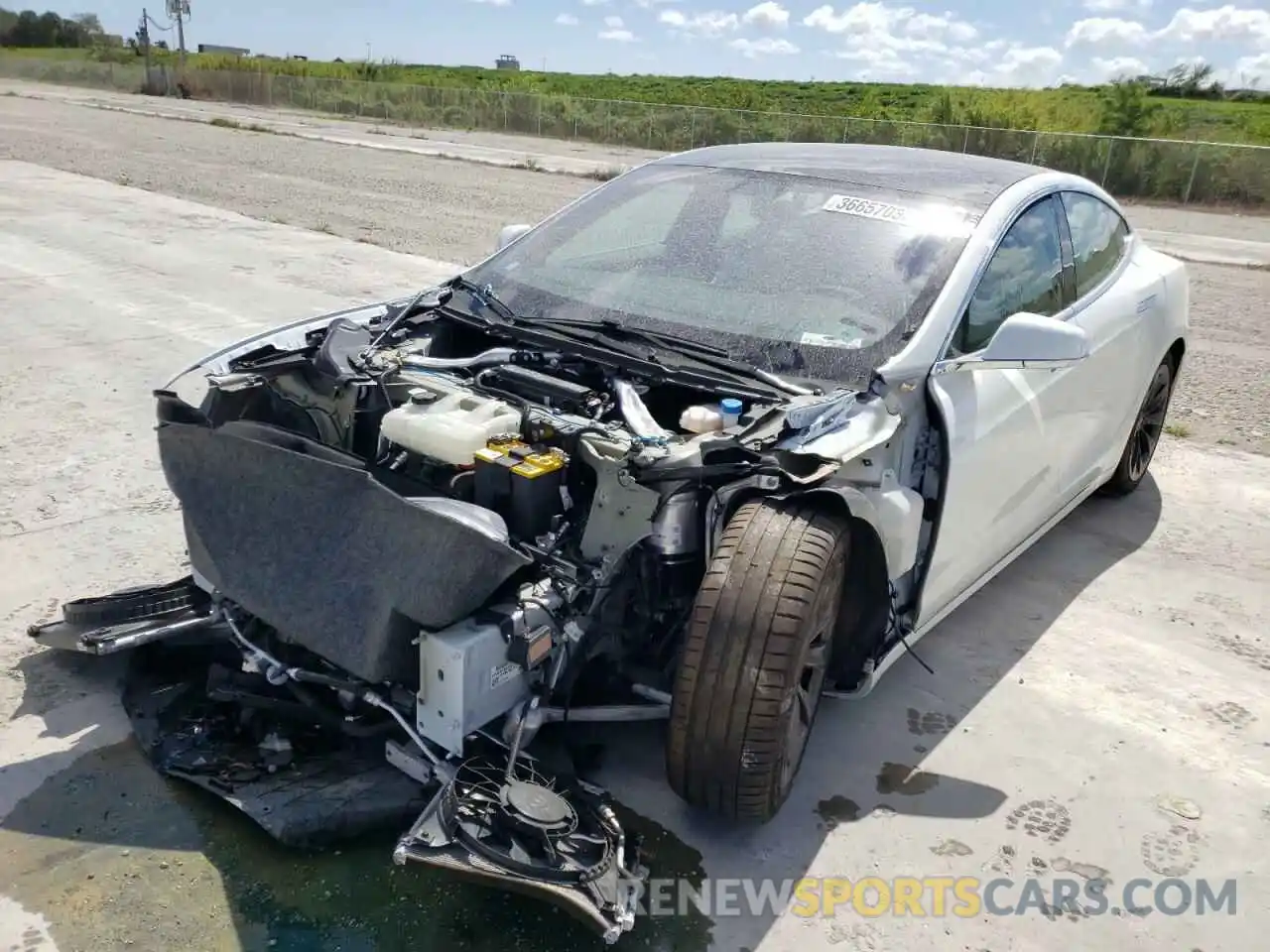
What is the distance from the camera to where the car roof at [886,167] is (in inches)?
154

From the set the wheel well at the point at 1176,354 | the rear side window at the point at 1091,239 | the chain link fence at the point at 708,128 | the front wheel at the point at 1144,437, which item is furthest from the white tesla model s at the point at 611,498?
the chain link fence at the point at 708,128

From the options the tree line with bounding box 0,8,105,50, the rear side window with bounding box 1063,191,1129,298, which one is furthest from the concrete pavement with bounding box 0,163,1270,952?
the tree line with bounding box 0,8,105,50

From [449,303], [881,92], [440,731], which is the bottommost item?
[440,731]

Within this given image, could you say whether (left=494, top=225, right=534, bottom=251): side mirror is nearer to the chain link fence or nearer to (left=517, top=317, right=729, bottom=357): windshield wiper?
(left=517, top=317, right=729, bottom=357): windshield wiper

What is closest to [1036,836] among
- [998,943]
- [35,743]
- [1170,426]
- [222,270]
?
[998,943]

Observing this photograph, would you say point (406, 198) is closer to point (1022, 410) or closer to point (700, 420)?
point (1022, 410)

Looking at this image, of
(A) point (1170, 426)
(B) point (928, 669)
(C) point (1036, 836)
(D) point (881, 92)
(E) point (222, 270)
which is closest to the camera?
(C) point (1036, 836)

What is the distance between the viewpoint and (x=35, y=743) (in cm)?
313

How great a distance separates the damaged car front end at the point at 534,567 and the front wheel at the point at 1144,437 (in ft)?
7.36

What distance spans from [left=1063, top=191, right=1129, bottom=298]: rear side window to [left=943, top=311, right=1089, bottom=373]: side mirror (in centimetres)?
106

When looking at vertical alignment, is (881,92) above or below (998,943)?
above

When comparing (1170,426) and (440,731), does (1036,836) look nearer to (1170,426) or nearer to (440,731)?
(440,731)

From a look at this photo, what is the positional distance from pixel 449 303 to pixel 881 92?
192 ft

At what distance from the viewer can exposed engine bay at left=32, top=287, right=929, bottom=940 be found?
2.59 metres
